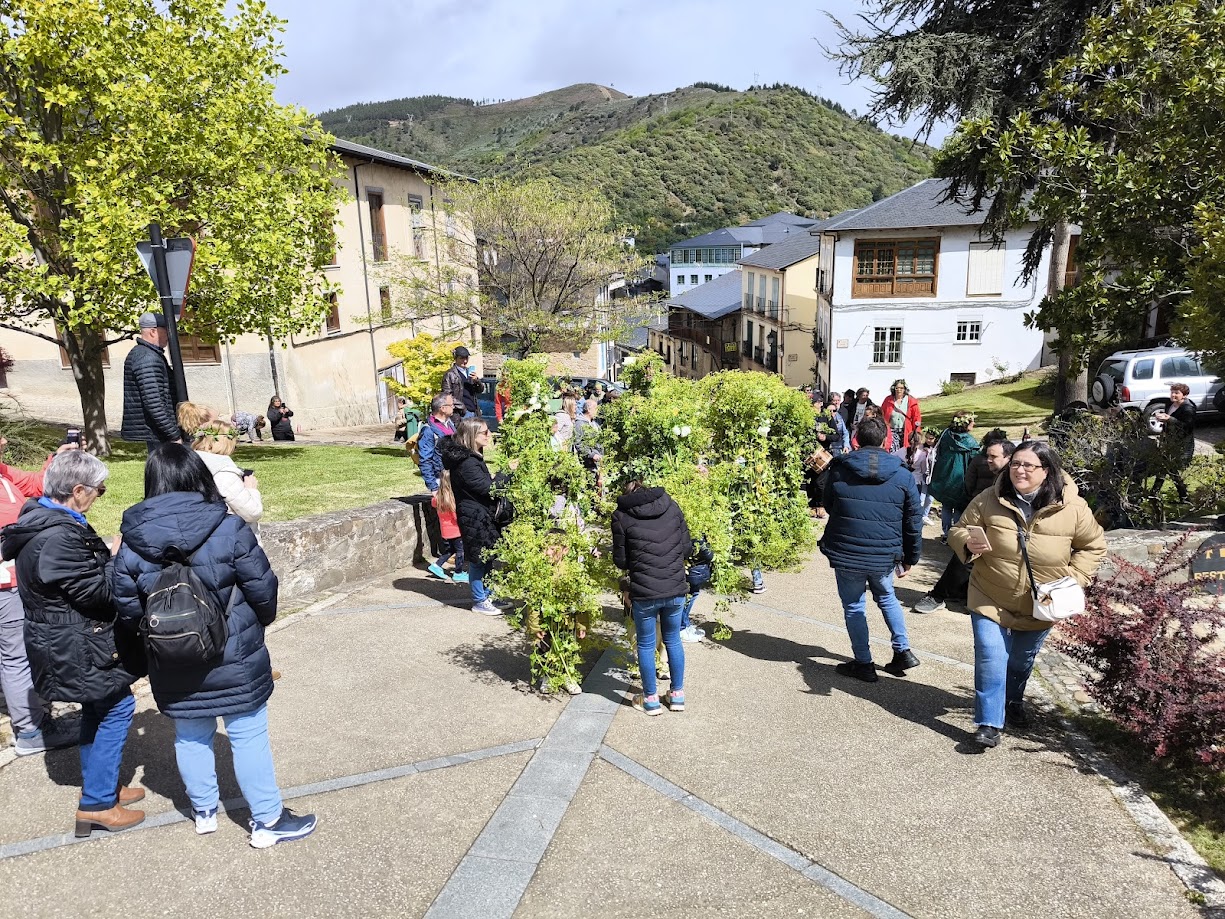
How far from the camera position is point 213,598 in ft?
12.2

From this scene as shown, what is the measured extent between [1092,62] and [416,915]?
13.1 m

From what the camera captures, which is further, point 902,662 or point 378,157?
point 378,157

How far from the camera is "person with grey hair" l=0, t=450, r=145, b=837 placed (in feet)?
12.9

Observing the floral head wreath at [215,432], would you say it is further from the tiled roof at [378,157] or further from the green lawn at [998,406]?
the tiled roof at [378,157]

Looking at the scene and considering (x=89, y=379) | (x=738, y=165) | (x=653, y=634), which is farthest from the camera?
(x=738, y=165)

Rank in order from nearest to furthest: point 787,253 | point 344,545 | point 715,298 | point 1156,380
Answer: point 344,545 < point 1156,380 < point 787,253 < point 715,298

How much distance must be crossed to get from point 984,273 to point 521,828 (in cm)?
3228

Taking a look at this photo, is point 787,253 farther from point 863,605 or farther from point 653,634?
point 653,634

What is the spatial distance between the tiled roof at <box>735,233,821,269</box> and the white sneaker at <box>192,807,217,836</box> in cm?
4068

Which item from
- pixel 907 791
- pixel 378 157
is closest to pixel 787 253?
pixel 378 157

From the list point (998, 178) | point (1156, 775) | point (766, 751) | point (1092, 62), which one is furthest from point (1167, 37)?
point (766, 751)

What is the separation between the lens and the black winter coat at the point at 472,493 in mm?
6879

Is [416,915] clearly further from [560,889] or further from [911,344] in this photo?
[911,344]

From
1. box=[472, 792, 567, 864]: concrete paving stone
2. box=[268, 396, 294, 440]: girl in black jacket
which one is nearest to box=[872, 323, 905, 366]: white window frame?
box=[268, 396, 294, 440]: girl in black jacket
